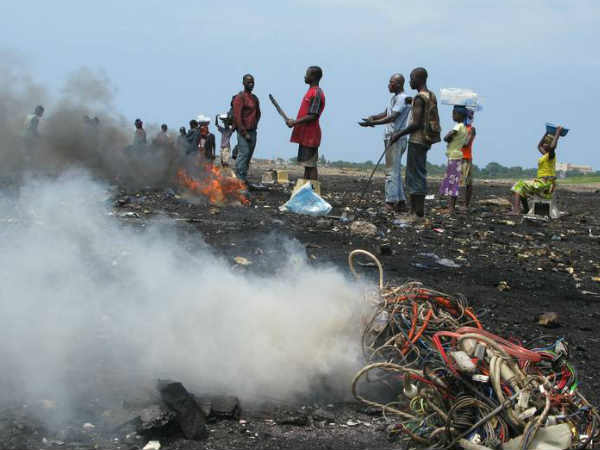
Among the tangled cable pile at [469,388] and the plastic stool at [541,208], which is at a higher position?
the plastic stool at [541,208]

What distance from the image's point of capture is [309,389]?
3.94 metres

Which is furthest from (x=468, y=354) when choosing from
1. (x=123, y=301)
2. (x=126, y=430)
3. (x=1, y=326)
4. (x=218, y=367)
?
(x=1, y=326)

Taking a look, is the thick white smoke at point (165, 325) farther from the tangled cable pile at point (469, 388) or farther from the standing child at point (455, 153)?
the standing child at point (455, 153)

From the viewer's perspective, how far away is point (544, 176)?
1079 centimetres

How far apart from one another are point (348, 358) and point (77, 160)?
12839mm

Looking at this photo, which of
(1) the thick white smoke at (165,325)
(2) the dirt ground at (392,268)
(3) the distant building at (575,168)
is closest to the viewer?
(2) the dirt ground at (392,268)

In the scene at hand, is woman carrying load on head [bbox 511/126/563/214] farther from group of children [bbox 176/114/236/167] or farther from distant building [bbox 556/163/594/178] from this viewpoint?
distant building [bbox 556/163/594/178]

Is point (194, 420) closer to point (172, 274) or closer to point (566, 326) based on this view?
point (172, 274)

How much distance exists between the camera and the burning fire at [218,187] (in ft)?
35.2

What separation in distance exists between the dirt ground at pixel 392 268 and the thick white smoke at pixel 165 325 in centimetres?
29

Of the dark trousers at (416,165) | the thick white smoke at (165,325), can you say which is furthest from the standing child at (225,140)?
the thick white smoke at (165,325)

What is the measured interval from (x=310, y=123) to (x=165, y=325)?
20.1 feet

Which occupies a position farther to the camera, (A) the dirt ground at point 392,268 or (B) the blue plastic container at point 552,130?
(B) the blue plastic container at point 552,130

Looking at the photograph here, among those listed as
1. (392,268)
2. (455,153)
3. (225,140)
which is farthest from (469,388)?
(225,140)
